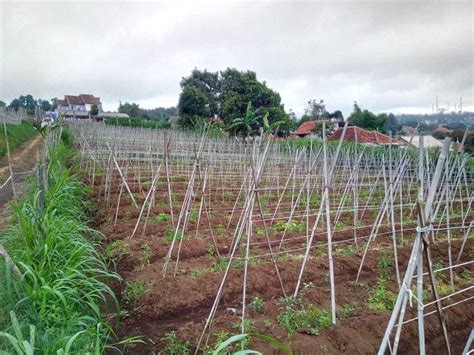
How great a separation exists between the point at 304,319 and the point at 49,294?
1931 mm

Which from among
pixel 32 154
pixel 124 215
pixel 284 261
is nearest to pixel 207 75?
pixel 32 154

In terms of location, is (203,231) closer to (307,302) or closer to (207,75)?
(307,302)

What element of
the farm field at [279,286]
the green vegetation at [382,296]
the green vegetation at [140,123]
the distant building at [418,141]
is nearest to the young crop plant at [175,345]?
the farm field at [279,286]

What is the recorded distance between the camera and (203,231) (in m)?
4.94

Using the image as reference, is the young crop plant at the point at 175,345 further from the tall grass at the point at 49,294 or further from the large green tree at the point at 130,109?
the large green tree at the point at 130,109

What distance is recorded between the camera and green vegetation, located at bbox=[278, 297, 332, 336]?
2.68 m

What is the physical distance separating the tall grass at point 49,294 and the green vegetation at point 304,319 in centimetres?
134

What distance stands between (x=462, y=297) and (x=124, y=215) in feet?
15.3

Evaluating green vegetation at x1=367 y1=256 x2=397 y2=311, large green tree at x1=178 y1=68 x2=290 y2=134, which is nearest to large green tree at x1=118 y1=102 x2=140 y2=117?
large green tree at x1=178 y1=68 x2=290 y2=134

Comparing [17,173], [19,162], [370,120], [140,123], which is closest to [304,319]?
[17,173]

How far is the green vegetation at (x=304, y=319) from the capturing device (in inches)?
105

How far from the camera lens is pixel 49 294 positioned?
2375mm

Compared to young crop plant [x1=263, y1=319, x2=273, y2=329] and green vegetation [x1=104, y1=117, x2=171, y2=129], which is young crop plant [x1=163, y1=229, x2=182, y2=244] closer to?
young crop plant [x1=263, y1=319, x2=273, y2=329]

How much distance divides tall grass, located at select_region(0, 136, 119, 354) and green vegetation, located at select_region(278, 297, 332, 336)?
134 cm
